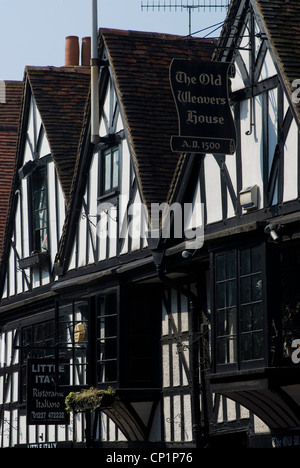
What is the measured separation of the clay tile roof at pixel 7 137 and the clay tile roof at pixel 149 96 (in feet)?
24.6

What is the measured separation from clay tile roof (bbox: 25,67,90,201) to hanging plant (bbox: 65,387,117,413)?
4.68 metres

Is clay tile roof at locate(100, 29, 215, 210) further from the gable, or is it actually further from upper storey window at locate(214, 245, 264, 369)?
the gable

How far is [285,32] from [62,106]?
31.7ft

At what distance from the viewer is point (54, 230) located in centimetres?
2816

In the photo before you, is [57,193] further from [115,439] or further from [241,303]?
[241,303]

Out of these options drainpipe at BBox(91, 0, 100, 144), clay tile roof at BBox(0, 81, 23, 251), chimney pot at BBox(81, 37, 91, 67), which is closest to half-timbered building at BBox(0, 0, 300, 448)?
drainpipe at BBox(91, 0, 100, 144)

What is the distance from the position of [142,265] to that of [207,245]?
7.88 ft

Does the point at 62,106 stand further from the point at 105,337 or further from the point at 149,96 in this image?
the point at 105,337

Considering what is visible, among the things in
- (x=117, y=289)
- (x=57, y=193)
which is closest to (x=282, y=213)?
(x=117, y=289)

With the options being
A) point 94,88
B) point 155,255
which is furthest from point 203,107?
point 94,88

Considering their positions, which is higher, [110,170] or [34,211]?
[34,211]

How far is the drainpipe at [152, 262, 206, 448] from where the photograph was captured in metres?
22.3

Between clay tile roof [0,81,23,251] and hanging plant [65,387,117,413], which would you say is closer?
hanging plant [65,387,117,413]

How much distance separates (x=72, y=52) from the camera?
33.4 metres
